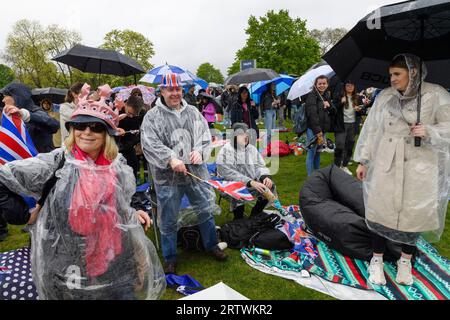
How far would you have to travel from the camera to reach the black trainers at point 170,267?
291cm

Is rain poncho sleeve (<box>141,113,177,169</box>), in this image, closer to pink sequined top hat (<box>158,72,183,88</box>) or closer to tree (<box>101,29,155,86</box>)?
pink sequined top hat (<box>158,72,183,88</box>)

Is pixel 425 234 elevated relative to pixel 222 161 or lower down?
lower down

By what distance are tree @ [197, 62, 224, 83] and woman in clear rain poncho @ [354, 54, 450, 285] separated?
91.5 metres

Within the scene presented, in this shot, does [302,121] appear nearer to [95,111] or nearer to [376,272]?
[376,272]

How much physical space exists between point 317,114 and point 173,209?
3.08 metres

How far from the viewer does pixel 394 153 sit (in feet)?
8.00

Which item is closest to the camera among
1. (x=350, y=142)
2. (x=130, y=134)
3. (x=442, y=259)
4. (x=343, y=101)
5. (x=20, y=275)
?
(x=20, y=275)

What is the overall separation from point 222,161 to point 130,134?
1.73 m

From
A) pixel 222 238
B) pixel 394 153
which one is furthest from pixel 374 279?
pixel 222 238

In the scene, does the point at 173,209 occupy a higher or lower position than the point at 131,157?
lower

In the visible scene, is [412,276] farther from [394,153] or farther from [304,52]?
[304,52]

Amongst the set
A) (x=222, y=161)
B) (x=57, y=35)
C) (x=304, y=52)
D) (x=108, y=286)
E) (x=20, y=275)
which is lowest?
(x=20, y=275)

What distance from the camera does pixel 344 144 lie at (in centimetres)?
548

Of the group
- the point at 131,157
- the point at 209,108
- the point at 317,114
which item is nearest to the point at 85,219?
the point at 131,157
